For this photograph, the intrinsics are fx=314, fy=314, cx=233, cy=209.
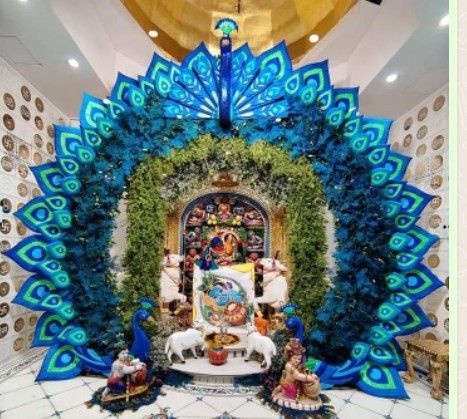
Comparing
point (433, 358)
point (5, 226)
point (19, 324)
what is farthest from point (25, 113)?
point (433, 358)

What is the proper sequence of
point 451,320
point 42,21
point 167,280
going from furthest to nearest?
point 167,280 < point 42,21 < point 451,320

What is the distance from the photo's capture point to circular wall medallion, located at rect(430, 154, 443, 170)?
11.9ft

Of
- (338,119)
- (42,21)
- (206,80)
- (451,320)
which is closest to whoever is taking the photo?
(451,320)

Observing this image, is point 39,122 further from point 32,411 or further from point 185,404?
point 185,404

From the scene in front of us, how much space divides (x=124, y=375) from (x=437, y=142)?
413 centimetres

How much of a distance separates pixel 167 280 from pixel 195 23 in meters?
3.63

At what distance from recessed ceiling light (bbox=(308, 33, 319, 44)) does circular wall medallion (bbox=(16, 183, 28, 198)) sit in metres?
4.22

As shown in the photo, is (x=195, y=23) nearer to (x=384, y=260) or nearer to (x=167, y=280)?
(x=167, y=280)

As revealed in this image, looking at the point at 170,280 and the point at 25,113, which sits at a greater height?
the point at 25,113

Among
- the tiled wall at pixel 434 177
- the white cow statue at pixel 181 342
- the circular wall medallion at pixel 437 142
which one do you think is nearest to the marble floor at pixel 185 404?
the white cow statue at pixel 181 342

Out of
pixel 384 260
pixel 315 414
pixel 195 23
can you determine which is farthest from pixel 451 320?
pixel 195 23

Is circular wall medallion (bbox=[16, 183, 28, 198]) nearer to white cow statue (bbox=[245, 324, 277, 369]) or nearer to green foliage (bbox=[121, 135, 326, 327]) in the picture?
green foliage (bbox=[121, 135, 326, 327])

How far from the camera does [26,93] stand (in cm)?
390

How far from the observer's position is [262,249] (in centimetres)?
458
